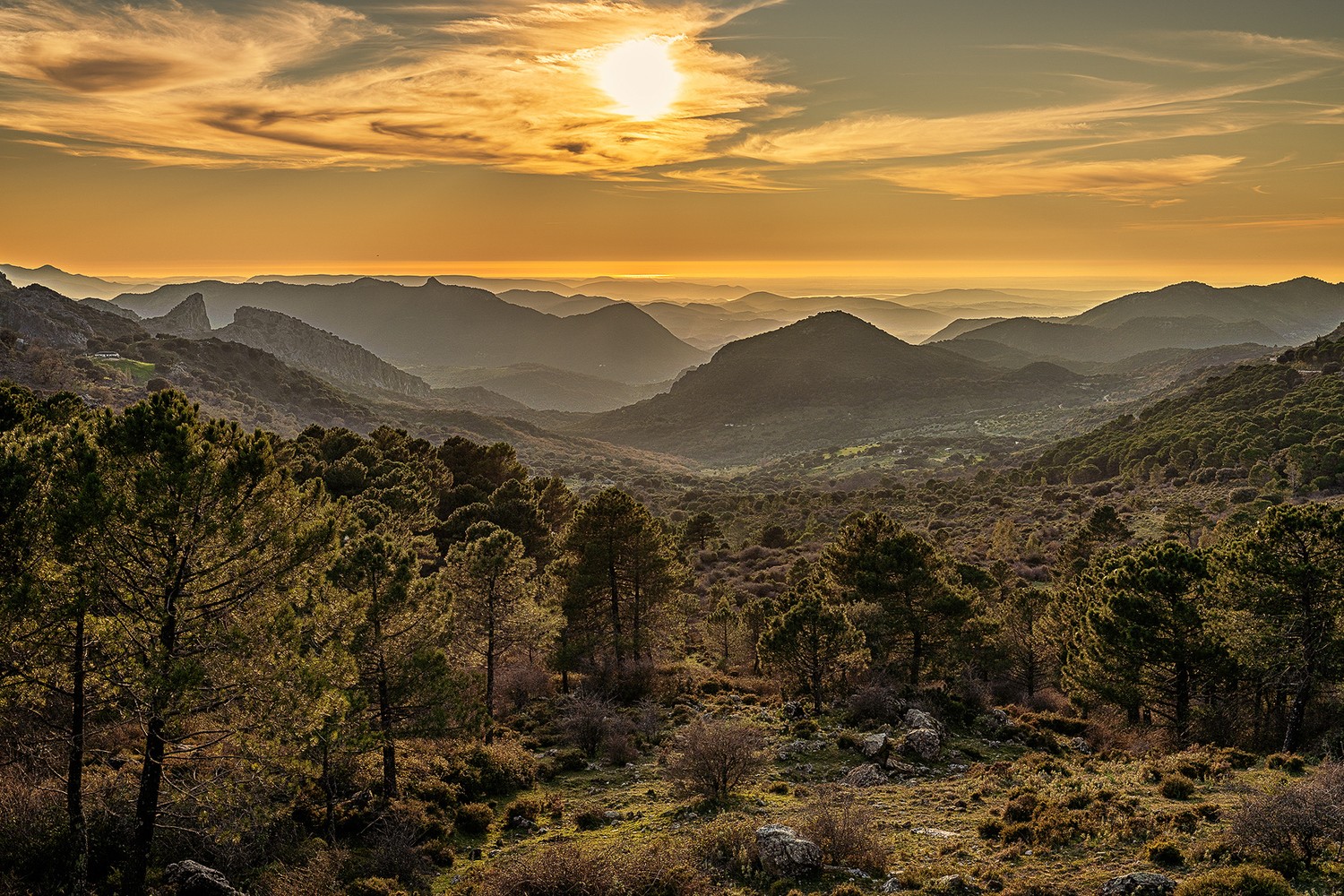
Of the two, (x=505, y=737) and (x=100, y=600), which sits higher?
(x=100, y=600)

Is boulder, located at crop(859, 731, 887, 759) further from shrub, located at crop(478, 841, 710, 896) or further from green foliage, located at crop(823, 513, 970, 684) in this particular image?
shrub, located at crop(478, 841, 710, 896)

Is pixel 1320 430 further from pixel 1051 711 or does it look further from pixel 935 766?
pixel 935 766

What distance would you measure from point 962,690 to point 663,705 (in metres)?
14.1

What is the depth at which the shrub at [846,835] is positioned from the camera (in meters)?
14.5

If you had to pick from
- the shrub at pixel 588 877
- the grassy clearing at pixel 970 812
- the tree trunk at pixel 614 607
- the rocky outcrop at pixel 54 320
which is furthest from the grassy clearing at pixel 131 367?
the shrub at pixel 588 877

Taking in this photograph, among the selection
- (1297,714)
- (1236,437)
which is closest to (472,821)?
(1297,714)

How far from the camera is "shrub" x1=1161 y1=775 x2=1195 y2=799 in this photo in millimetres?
16547

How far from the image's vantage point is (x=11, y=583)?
1098cm

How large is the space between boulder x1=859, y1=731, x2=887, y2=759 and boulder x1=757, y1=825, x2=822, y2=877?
9209 millimetres

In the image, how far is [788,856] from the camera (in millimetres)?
14211

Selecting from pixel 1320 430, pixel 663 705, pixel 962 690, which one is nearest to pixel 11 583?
pixel 663 705

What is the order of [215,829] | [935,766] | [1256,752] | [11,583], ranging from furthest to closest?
[935,766]
[1256,752]
[215,829]
[11,583]

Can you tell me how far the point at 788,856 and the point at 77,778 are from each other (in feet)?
45.0

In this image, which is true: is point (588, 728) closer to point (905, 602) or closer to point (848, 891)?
point (848, 891)
